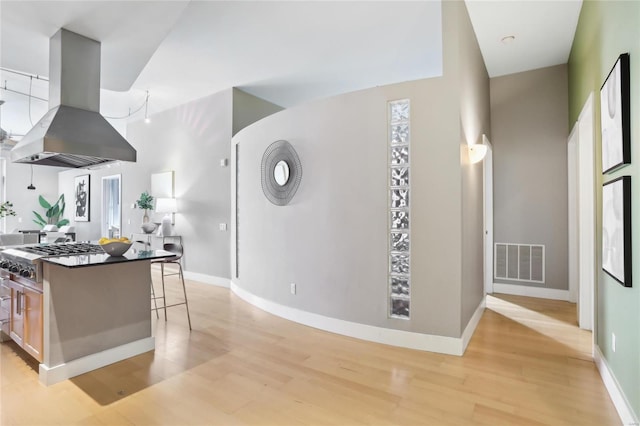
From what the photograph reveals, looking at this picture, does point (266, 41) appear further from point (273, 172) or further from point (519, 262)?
point (519, 262)

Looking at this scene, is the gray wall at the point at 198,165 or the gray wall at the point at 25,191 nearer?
the gray wall at the point at 198,165

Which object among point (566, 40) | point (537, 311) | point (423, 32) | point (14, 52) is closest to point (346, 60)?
point (423, 32)

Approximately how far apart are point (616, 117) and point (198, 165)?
5613mm

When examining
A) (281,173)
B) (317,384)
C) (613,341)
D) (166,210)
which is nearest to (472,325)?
(613,341)

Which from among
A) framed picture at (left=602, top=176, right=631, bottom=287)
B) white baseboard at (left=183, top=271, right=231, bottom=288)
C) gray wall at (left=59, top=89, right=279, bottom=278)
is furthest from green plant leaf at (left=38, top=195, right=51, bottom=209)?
framed picture at (left=602, top=176, right=631, bottom=287)

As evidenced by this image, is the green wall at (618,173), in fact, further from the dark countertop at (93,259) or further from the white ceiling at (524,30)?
the dark countertop at (93,259)

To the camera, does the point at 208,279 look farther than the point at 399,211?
Yes

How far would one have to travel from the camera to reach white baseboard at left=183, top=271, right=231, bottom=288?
5.65 metres

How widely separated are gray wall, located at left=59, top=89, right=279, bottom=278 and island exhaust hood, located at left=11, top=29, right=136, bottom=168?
2619mm

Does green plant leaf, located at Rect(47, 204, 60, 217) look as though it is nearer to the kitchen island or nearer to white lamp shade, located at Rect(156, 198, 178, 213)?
white lamp shade, located at Rect(156, 198, 178, 213)

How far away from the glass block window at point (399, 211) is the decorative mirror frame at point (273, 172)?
3.60ft

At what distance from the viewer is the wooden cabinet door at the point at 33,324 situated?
251 cm

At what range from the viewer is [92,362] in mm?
2635

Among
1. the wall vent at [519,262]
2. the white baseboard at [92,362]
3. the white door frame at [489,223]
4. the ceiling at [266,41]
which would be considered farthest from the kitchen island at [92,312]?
the wall vent at [519,262]
